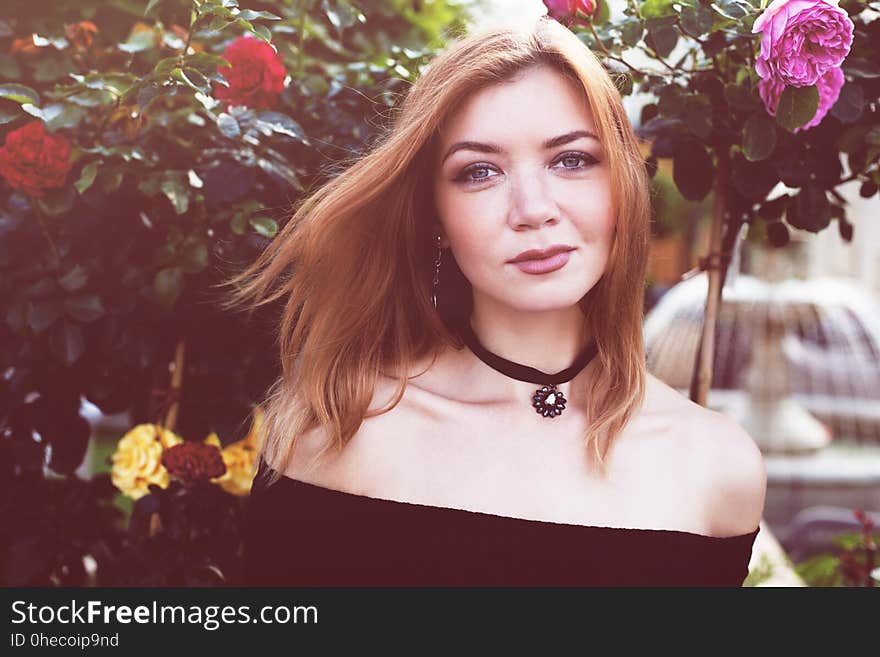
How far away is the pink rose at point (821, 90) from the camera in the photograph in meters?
1.67

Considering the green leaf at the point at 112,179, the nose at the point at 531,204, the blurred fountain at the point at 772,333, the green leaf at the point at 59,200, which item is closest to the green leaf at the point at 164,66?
the green leaf at the point at 112,179

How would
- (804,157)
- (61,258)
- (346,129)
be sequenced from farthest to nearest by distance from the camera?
(346,129) < (61,258) < (804,157)

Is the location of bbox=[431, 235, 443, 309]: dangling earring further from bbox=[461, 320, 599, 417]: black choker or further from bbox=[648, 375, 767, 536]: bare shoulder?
bbox=[648, 375, 767, 536]: bare shoulder

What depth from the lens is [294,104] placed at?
85.9 inches

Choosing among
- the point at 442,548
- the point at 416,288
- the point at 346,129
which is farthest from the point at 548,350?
the point at 346,129

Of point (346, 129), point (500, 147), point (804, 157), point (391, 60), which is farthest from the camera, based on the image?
point (391, 60)

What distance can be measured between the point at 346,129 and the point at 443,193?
530mm

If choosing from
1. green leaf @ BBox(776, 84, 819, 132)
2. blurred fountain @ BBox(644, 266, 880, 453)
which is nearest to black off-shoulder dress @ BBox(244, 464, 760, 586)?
green leaf @ BBox(776, 84, 819, 132)

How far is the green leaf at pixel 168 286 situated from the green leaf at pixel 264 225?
7.0 inches

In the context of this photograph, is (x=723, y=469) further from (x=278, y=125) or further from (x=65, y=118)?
(x=65, y=118)

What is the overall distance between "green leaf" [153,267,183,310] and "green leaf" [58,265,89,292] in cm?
15

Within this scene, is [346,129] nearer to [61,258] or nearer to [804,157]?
[61,258]

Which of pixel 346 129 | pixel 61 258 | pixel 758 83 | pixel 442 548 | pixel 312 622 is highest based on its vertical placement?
pixel 758 83

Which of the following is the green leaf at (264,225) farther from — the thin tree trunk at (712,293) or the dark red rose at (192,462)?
the thin tree trunk at (712,293)
